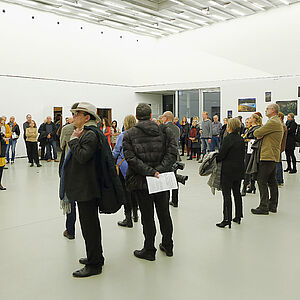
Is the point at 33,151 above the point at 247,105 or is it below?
below

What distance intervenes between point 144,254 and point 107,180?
3.50ft

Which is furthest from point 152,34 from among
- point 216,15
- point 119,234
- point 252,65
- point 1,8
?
point 119,234

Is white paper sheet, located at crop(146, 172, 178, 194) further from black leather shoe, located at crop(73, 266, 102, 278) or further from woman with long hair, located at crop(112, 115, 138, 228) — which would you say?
woman with long hair, located at crop(112, 115, 138, 228)

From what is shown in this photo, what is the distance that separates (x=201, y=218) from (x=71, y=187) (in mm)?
2757

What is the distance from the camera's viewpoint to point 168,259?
3.87 meters

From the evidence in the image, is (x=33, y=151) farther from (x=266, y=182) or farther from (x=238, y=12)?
(x=238, y=12)

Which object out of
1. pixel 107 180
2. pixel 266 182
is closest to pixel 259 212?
pixel 266 182

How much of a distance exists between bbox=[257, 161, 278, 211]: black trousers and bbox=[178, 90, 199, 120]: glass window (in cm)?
1101

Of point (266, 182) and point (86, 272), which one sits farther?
point (266, 182)

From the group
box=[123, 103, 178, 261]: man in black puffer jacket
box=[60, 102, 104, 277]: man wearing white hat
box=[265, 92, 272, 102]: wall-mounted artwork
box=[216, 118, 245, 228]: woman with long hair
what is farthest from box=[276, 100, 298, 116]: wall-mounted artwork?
box=[60, 102, 104, 277]: man wearing white hat

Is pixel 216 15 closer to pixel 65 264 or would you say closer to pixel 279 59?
pixel 279 59

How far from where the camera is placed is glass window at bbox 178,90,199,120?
54.3ft

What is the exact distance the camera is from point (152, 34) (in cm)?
1830

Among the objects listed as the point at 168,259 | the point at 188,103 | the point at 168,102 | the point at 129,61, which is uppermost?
the point at 129,61
